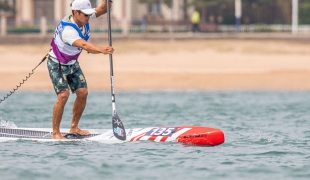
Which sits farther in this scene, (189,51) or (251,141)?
(189,51)

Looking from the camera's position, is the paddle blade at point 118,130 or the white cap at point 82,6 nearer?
the white cap at point 82,6

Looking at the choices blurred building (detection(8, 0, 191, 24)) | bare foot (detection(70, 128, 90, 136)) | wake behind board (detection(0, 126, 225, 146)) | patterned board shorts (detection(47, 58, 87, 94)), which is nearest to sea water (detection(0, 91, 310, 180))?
wake behind board (detection(0, 126, 225, 146))

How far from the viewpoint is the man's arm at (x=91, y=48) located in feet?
36.6

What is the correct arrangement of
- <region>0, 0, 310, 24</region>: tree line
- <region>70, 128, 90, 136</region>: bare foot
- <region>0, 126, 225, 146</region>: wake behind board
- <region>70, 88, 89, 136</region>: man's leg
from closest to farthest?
1. <region>0, 126, 225, 146</region>: wake behind board
2. <region>70, 88, 89, 136</region>: man's leg
3. <region>70, 128, 90, 136</region>: bare foot
4. <region>0, 0, 310, 24</region>: tree line

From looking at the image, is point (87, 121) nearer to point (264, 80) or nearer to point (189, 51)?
point (264, 80)

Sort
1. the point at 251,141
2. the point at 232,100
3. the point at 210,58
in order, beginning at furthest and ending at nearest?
the point at 210,58 < the point at 232,100 < the point at 251,141

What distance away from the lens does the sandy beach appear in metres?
24.6

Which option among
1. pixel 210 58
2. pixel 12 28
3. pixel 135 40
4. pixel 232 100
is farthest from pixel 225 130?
pixel 12 28

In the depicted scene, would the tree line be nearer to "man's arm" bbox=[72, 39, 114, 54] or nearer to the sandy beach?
the sandy beach

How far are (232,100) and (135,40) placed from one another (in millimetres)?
11555

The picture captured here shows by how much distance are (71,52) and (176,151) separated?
1963mm

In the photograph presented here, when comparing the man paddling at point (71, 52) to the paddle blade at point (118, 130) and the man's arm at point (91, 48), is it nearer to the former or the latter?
the man's arm at point (91, 48)

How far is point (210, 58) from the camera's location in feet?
92.0

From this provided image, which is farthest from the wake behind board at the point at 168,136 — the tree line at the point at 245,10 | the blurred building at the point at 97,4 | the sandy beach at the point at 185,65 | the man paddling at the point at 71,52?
the blurred building at the point at 97,4
